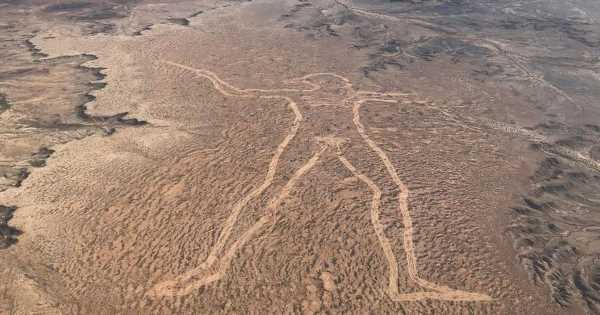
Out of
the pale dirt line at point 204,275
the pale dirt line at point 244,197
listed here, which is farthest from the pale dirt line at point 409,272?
the pale dirt line at point 244,197

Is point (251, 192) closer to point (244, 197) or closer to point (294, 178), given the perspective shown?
point (244, 197)

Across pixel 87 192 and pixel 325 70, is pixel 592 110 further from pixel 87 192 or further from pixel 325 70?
pixel 87 192

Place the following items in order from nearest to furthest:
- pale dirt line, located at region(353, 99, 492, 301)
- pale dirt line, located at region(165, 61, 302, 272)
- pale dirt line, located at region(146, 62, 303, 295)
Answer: pale dirt line, located at region(353, 99, 492, 301) < pale dirt line, located at region(146, 62, 303, 295) < pale dirt line, located at region(165, 61, 302, 272)

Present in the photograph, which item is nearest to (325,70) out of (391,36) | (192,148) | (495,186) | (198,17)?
(391,36)

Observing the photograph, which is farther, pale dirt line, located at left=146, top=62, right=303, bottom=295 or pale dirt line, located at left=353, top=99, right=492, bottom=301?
pale dirt line, located at left=146, top=62, right=303, bottom=295

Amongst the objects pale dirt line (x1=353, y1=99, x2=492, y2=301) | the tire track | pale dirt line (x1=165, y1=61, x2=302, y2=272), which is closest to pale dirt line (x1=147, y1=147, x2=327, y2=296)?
the tire track

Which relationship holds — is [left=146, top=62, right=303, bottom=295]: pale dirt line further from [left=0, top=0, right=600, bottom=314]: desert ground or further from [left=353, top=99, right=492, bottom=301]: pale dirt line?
[left=353, top=99, right=492, bottom=301]: pale dirt line

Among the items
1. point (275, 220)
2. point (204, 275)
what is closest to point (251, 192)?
point (275, 220)

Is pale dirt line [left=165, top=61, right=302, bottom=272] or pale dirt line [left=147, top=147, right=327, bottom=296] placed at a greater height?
pale dirt line [left=165, top=61, right=302, bottom=272]
